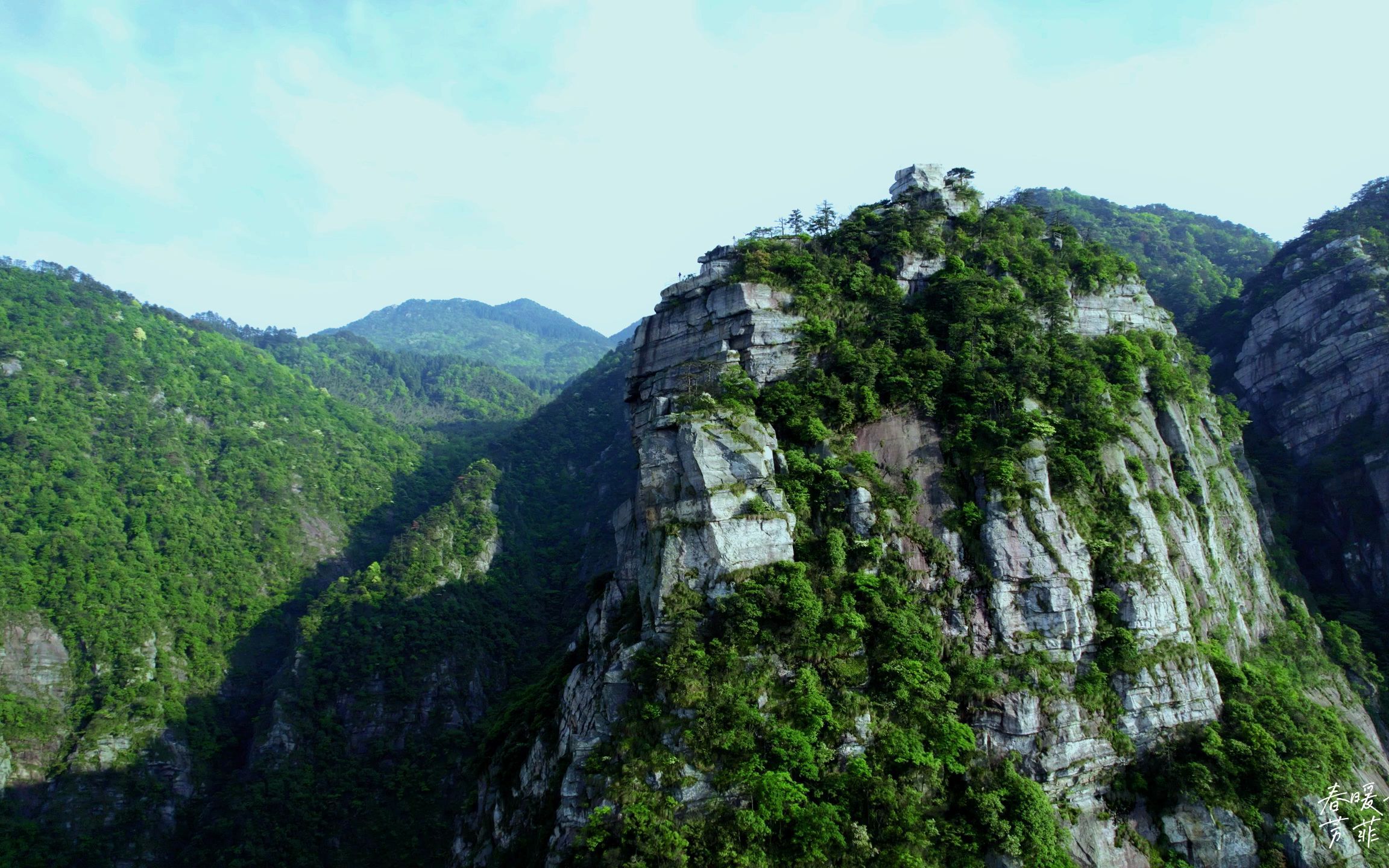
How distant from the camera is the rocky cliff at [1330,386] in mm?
44938

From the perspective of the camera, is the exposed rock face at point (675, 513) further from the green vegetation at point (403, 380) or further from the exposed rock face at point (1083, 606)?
the green vegetation at point (403, 380)

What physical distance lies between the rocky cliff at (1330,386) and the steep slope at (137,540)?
7925 cm

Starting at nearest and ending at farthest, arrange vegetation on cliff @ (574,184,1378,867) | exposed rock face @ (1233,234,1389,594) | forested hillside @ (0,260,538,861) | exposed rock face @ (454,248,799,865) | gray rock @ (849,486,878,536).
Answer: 1. vegetation on cliff @ (574,184,1378,867)
2. exposed rock face @ (454,248,799,865)
3. gray rock @ (849,486,878,536)
4. exposed rock face @ (1233,234,1389,594)
5. forested hillside @ (0,260,538,861)

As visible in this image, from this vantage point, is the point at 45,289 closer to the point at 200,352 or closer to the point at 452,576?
the point at 200,352

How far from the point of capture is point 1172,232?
339 feet

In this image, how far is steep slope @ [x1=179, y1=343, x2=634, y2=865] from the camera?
164 ft

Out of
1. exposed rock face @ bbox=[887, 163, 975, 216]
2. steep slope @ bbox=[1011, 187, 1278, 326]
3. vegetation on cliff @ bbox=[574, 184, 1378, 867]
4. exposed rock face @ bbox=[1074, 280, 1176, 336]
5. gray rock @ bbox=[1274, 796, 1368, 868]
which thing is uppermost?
steep slope @ bbox=[1011, 187, 1278, 326]

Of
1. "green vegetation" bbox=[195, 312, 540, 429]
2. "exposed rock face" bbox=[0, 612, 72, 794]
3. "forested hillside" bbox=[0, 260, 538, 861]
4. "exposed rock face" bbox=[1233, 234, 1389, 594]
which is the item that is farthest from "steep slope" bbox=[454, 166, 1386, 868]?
"green vegetation" bbox=[195, 312, 540, 429]

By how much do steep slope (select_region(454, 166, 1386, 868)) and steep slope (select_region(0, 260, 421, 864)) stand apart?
33.7 metres

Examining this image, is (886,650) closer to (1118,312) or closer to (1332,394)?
(1118,312)

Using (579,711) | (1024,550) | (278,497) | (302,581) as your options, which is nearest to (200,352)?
(278,497)

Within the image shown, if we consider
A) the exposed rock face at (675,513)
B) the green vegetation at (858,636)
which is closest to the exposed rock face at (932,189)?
the green vegetation at (858,636)

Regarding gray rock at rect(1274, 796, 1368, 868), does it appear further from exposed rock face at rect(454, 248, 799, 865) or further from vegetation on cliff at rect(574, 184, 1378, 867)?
exposed rock face at rect(454, 248, 799, 865)

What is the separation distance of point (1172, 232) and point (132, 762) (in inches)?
5089
